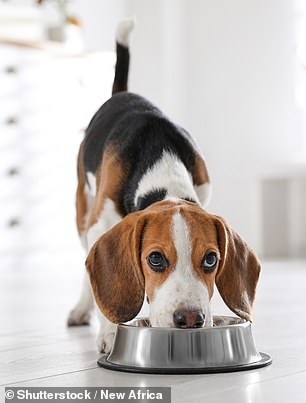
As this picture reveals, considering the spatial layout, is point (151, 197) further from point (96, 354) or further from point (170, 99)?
Result: point (170, 99)

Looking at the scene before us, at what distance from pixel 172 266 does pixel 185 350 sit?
178 mm

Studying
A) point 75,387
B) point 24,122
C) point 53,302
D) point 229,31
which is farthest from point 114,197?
point 229,31

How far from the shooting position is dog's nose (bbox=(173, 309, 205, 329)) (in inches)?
65.8

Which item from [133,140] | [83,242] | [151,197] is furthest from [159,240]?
[83,242]

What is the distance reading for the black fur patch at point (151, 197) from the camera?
2104 millimetres

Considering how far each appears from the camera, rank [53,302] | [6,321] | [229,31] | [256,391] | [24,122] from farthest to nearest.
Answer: [229,31] → [24,122] → [53,302] → [6,321] → [256,391]

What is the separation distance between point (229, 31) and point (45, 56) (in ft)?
5.55

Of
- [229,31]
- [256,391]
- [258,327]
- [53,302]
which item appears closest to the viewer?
[256,391]

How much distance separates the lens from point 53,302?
349 cm

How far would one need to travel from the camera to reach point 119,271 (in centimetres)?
185

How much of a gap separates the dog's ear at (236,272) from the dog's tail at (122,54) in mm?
1152

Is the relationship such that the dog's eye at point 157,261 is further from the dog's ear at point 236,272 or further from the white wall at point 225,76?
the white wall at point 225,76

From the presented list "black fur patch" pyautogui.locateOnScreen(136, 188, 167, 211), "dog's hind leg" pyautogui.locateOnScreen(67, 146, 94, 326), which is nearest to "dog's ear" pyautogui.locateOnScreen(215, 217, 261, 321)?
"black fur patch" pyautogui.locateOnScreen(136, 188, 167, 211)

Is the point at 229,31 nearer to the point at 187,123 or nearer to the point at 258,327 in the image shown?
the point at 187,123
